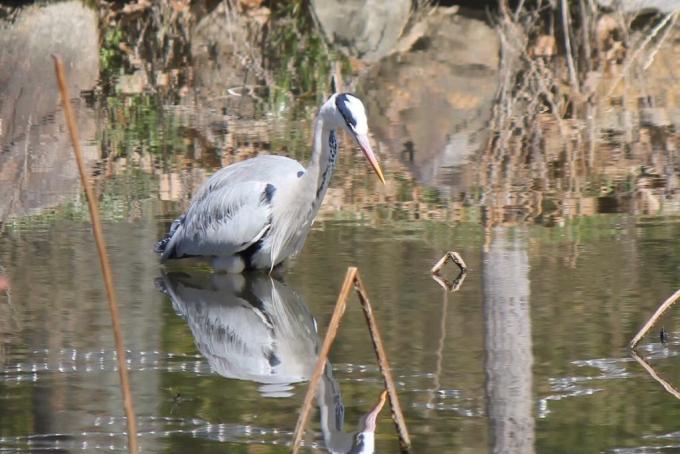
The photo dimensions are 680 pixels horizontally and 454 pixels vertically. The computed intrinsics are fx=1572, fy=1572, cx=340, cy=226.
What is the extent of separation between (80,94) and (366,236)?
736 cm

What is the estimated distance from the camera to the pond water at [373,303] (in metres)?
6.09

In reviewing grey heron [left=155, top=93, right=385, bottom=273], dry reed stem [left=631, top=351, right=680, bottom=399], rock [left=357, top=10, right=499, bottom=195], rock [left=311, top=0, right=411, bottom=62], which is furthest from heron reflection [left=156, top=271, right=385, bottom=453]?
rock [left=311, top=0, right=411, bottom=62]

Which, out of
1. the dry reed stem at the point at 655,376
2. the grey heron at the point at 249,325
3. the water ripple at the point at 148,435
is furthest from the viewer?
the grey heron at the point at 249,325

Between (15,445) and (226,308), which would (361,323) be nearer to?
(226,308)

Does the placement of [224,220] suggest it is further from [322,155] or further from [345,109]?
[345,109]

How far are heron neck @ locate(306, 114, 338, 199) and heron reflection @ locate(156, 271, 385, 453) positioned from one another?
0.60 meters

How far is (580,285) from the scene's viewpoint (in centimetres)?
813

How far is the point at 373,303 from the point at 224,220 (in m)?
1.20

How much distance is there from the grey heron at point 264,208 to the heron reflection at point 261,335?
162 mm

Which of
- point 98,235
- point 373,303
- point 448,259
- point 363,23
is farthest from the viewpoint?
point 363,23

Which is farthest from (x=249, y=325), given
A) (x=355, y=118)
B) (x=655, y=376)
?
(x=655, y=376)

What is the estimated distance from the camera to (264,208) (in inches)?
338

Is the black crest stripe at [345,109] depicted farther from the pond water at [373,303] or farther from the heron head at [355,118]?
the pond water at [373,303]

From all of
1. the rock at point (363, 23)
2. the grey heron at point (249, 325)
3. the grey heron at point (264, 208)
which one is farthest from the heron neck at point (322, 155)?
the rock at point (363, 23)
